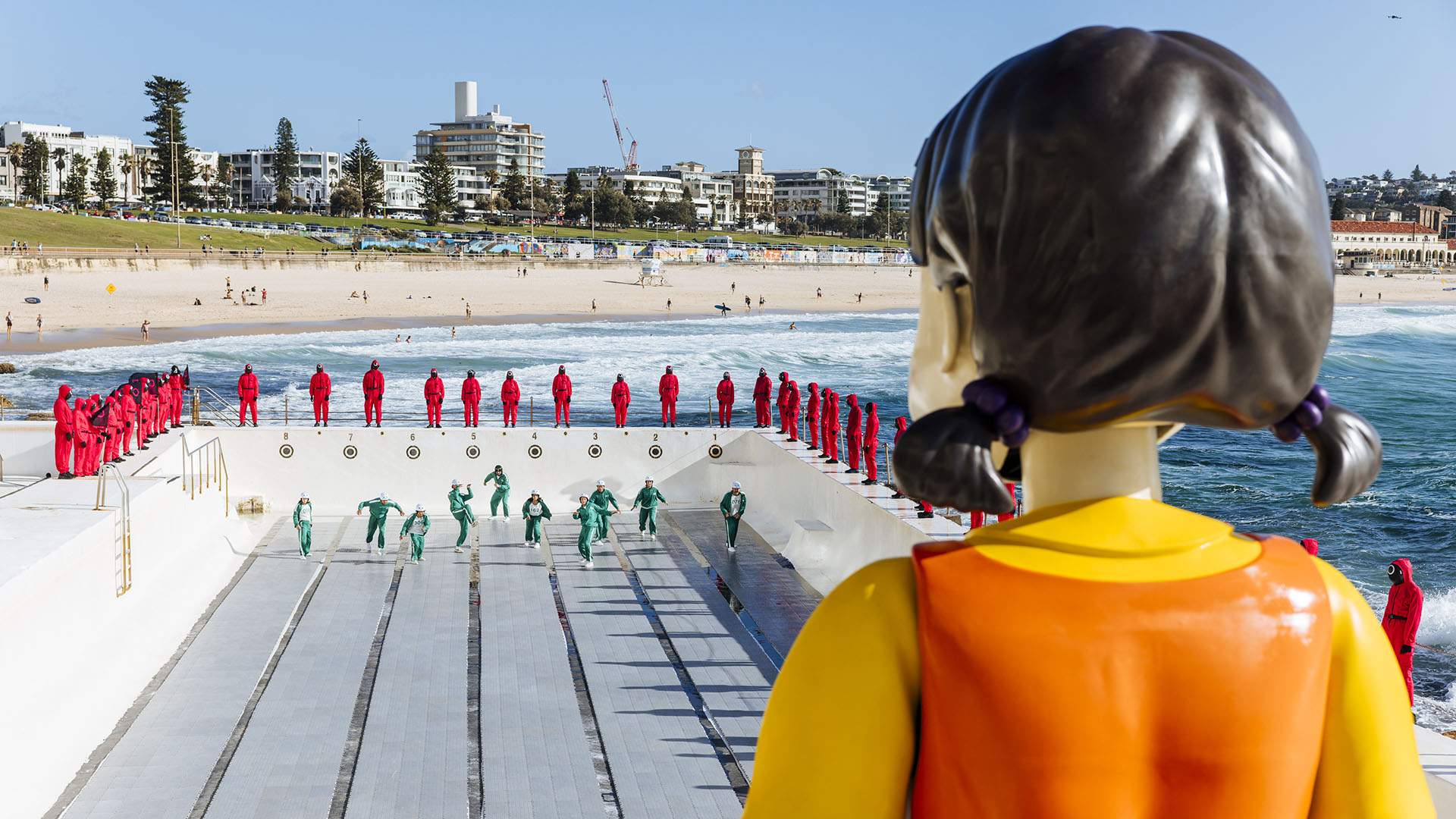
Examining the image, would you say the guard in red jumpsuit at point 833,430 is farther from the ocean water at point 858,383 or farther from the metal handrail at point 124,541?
the metal handrail at point 124,541

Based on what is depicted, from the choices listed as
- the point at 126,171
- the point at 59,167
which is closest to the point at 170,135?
the point at 59,167

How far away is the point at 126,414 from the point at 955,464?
55.8 ft

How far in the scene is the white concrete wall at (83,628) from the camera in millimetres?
8922

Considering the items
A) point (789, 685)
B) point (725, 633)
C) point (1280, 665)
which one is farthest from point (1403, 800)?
point (725, 633)

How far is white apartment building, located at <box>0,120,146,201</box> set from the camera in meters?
161

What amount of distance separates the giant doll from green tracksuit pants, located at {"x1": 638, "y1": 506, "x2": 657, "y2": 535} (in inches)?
625

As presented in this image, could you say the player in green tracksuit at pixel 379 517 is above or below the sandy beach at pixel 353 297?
below

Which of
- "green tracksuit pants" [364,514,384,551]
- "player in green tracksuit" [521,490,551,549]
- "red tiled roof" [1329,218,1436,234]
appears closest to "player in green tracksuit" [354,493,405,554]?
"green tracksuit pants" [364,514,384,551]

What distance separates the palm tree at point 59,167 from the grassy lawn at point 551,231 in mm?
23965

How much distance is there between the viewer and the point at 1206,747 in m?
1.96

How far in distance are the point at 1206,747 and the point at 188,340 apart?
56756 mm

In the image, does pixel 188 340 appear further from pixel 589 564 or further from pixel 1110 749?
pixel 1110 749

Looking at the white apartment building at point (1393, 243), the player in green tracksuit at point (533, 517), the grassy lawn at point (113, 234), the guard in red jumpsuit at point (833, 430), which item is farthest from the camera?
the white apartment building at point (1393, 243)

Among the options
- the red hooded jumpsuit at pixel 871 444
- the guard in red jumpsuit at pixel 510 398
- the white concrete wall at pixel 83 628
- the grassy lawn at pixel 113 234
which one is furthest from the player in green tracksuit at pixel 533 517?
the grassy lawn at pixel 113 234
